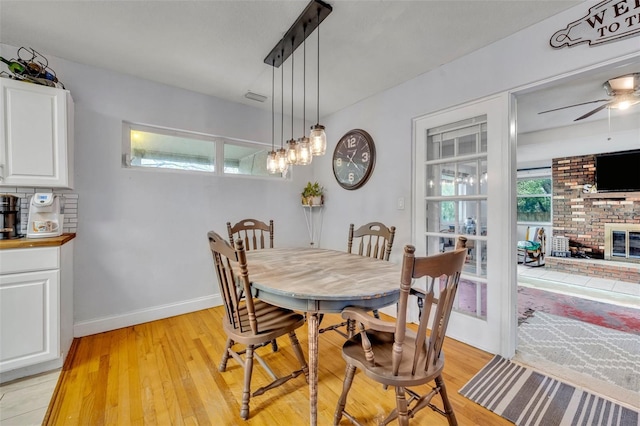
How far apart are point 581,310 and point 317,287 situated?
11.8ft

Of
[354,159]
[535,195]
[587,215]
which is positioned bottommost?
[587,215]

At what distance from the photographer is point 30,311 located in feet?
5.83

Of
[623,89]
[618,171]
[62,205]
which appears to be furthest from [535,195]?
[62,205]

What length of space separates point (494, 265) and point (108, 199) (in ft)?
11.3

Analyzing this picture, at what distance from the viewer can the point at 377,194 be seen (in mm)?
3010

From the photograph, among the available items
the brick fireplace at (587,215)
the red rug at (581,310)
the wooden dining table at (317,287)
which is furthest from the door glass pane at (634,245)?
the wooden dining table at (317,287)

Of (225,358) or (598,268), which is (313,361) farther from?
(598,268)

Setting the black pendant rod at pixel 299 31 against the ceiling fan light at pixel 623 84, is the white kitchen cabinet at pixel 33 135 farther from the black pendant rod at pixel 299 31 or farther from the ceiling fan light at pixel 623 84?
the ceiling fan light at pixel 623 84

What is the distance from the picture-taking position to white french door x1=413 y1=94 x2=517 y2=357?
6.72 ft

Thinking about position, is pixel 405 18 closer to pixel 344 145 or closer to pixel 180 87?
pixel 344 145

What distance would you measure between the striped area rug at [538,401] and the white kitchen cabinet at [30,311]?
2.79 metres

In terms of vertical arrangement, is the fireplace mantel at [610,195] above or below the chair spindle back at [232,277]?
above

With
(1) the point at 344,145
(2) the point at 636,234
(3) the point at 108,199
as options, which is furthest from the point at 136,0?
(2) the point at 636,234

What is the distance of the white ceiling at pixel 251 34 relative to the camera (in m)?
1.72
